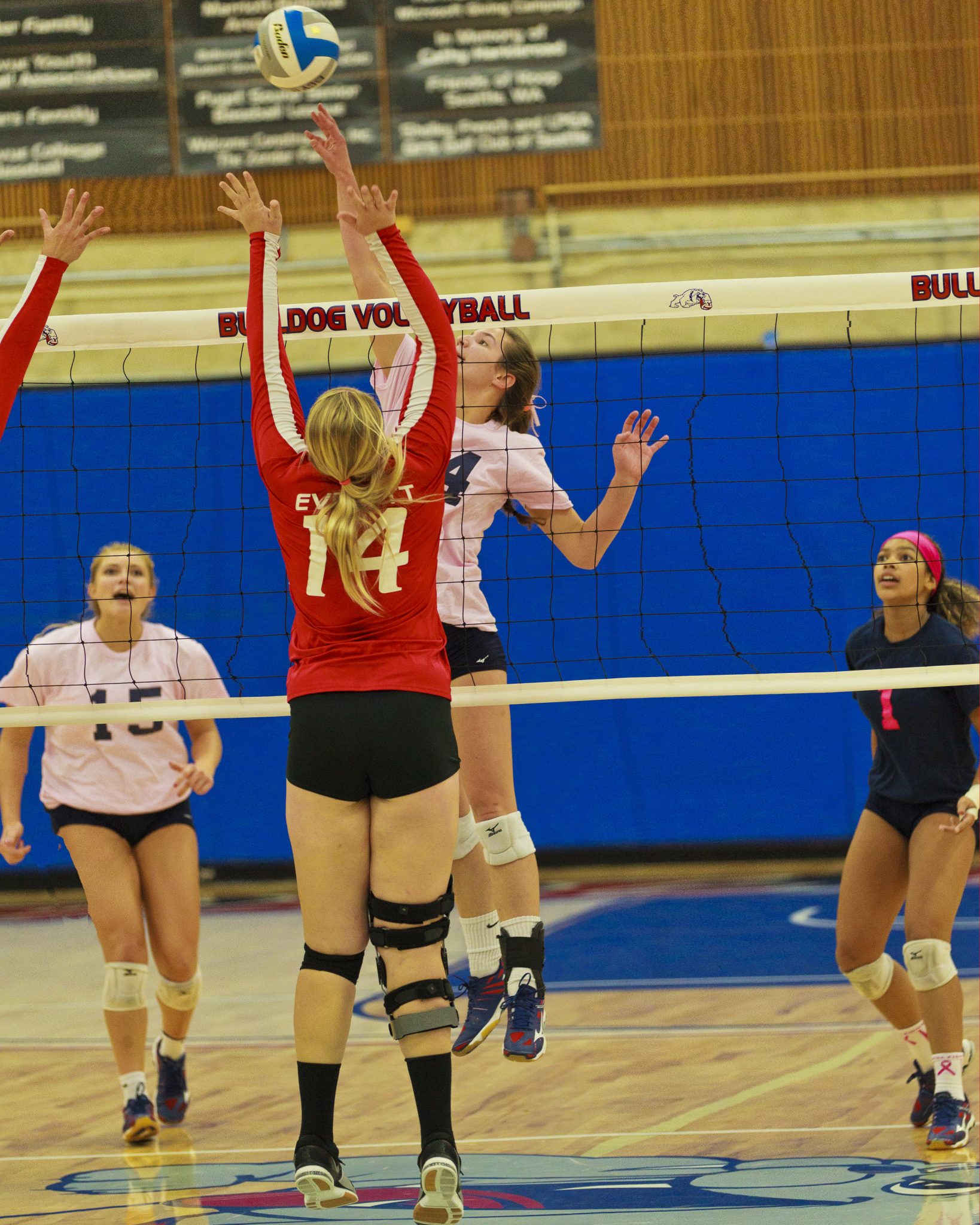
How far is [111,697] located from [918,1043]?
10.8 feet

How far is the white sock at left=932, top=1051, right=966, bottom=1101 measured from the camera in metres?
4.94

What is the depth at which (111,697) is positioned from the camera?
5742 millimetres

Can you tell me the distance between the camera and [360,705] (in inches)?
133

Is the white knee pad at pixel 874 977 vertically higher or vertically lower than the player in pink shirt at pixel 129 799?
lower

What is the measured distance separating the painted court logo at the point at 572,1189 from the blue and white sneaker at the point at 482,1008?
1.68ft

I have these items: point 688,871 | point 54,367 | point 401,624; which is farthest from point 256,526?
point 401,624

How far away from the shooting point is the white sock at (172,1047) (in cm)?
579

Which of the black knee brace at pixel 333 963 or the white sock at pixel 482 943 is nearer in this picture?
the black knee brace at pixel 333 963

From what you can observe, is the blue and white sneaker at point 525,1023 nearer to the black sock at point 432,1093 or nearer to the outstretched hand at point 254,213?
A: the black sock at point 432,1093

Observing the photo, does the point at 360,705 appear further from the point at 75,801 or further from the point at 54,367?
the point at 54,367

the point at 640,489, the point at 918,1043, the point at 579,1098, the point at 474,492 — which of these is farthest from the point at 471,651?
the point at 640,489

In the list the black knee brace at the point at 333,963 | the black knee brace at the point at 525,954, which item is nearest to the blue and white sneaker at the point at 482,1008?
the black knee brace at the point at 525,954

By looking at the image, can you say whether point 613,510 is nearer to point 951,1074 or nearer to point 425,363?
point 425,363

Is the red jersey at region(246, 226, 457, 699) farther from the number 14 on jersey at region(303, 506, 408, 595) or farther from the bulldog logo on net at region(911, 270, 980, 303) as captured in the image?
the bulldog logo on net at region(911, 270, 980, 303)
